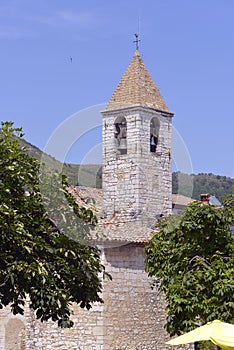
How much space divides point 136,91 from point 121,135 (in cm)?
193

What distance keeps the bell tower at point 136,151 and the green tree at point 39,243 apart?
12.3 metres

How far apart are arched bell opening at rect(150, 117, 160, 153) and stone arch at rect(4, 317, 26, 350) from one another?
30.4 feet

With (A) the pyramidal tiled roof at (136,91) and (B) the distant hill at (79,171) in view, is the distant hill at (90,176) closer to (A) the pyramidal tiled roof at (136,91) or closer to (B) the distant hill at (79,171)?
(B) the distant hill at (79,171)

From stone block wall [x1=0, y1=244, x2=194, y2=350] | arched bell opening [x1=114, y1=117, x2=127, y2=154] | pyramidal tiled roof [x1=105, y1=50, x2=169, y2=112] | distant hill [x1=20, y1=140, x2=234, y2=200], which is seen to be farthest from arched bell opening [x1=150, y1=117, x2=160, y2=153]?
stone block wall [x1=0, y1=244, x2=194, y2=350]

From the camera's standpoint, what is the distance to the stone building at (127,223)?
96.4 feet

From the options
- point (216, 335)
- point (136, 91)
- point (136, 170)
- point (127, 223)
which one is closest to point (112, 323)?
point (127, 223)

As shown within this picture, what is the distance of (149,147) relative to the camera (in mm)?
34406

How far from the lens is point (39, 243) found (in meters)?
19.0

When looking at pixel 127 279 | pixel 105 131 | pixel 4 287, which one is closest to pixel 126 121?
pixel 105 131

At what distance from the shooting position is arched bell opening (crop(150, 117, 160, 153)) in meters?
34.8

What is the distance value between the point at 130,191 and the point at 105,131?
2681mm

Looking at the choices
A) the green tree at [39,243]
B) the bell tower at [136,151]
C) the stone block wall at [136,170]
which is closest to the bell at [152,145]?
the bell tower at [136,151]

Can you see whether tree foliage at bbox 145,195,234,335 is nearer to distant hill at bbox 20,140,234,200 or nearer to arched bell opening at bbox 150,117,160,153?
distant hill at bbox 20,140,234,200

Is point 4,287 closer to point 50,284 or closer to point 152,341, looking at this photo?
point 50,284
